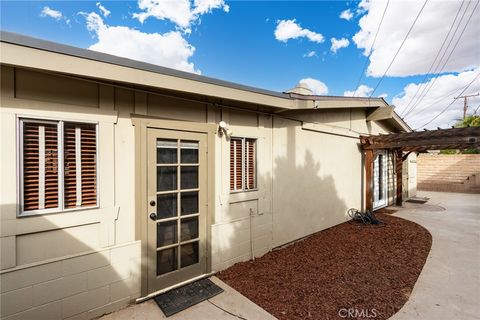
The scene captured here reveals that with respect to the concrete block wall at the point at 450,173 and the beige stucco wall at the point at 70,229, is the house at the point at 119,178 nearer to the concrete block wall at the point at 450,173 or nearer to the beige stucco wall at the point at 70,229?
the beige stucco wall at the point at 70,229

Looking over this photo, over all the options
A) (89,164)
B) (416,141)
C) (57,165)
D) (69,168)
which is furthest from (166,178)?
(416,141)

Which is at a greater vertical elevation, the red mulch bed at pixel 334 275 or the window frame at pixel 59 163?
the window frame at pixel 59 163

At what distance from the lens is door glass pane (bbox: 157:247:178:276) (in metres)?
3.02

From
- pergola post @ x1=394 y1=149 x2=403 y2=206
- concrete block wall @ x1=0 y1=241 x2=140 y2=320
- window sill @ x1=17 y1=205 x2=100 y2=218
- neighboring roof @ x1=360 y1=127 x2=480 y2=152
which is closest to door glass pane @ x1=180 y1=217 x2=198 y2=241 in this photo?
concrete block wall @ x1=0 y1=241 x2=140 y2=320

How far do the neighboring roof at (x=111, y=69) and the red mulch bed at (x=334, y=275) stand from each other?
2.81 m

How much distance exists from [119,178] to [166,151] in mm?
680

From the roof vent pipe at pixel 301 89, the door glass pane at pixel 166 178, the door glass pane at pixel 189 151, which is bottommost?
the door glass pane at pixel 166 178

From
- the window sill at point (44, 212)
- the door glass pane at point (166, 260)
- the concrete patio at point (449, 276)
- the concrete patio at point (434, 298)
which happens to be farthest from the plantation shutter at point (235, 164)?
the concrete patio at point (449, 276)

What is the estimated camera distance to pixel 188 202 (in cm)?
329

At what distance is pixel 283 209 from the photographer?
466 cm

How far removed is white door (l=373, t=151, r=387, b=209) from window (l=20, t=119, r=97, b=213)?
8.96 metres

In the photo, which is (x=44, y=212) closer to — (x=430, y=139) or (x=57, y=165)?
(x=57, y=165)

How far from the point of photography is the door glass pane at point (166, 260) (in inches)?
119

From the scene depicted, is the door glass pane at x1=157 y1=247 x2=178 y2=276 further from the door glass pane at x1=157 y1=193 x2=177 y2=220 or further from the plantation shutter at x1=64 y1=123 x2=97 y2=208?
the plantation shutter at x1=64 y1=123 x2=97 y2=208
